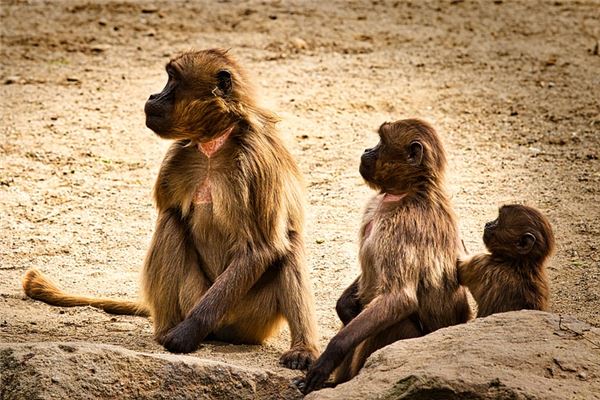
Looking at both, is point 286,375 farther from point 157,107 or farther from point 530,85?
point 530,85

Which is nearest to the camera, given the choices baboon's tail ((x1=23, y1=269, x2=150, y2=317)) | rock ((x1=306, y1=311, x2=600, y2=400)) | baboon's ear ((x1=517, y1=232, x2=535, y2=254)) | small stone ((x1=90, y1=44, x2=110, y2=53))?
rock ((x1=306, y1=311, x2=600, y2=400))

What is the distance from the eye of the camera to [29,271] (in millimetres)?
7641

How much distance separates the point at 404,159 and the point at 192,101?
1.24 metres

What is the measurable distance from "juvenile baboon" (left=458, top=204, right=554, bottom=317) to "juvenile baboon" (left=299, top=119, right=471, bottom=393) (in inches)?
4.8

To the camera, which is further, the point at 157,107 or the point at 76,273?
the point at 76,273

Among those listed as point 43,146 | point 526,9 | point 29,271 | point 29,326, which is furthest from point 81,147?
point 526,9

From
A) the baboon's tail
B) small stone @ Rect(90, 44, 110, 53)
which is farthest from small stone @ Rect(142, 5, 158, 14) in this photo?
the baboon's tail

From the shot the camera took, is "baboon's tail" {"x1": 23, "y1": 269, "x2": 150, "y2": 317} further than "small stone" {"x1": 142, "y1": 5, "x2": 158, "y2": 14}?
No

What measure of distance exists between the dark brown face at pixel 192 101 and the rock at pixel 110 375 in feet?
4.83

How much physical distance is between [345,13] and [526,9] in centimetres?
226

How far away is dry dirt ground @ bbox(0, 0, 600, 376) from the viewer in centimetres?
831

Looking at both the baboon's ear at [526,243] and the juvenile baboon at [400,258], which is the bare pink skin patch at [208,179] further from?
the baboon's ear at [526,243]

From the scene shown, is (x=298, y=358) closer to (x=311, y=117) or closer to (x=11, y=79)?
(x=311, y=117)

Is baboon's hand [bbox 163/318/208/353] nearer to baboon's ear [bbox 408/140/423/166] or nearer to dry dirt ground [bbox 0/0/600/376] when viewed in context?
dry dirt ground [bbox 0/0/600/376]
